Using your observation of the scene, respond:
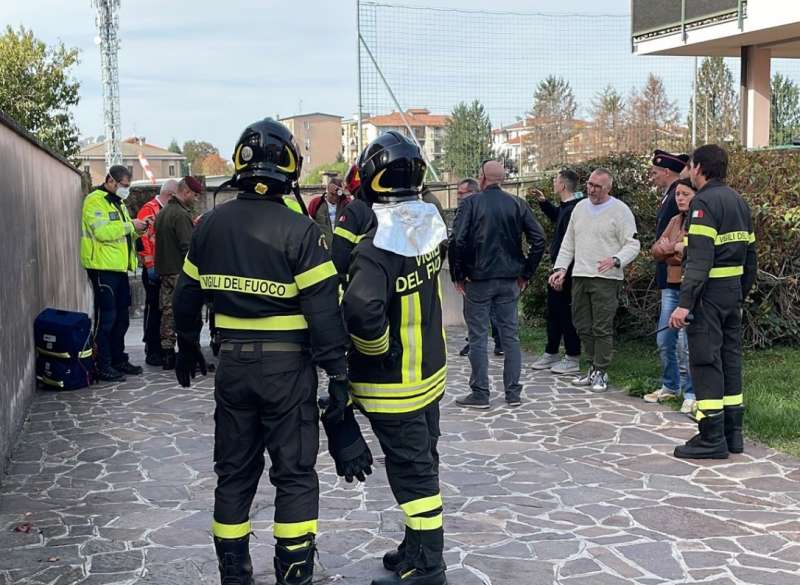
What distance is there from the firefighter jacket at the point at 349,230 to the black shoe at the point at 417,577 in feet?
4.90

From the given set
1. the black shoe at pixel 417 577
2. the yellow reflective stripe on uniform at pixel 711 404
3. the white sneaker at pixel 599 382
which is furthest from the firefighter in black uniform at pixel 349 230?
the white sneaker at pixel 599 382

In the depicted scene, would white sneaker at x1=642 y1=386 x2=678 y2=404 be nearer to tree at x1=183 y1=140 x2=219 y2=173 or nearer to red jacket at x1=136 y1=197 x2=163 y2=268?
red jacket at x1=136 y1=197 x2=163 y2=268

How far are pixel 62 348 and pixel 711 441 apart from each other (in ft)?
20.1

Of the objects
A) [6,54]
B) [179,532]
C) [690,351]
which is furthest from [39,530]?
[6,54]

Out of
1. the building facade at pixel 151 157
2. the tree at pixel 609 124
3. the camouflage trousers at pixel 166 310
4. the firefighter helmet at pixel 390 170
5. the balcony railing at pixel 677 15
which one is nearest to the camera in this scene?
the firefighter helmet at pixel 390 170

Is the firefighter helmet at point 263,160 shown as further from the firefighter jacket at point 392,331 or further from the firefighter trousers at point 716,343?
the firefighter trousers at point 716,343

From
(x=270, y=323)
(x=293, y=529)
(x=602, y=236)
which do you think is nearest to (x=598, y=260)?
(x=602, y=236)

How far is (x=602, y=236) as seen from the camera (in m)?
8.48

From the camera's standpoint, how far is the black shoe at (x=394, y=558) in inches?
176

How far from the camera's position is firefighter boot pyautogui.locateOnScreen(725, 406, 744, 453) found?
639 cm

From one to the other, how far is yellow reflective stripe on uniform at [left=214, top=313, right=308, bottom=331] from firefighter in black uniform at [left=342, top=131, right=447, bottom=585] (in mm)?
220

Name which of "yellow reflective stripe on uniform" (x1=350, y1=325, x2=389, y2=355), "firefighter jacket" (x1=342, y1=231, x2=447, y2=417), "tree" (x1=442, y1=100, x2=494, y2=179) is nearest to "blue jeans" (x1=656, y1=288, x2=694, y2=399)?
"firefighter jacket" (x1=342, y1=231, x2=447, y2=417)

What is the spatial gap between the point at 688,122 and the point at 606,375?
58.4 ft

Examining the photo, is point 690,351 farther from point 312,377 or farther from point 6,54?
point 6,54
